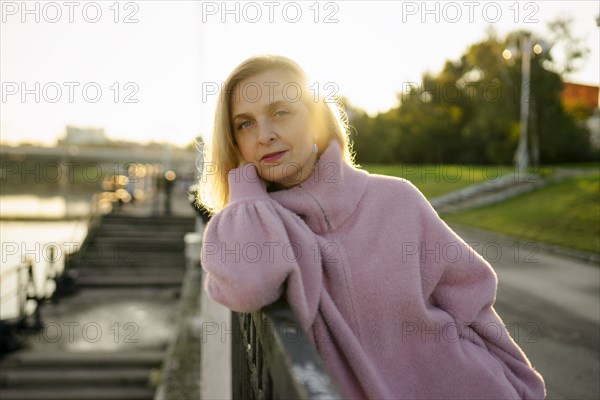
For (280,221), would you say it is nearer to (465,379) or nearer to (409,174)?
(465,379)

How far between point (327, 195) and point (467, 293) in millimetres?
553

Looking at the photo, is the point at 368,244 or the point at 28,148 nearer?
the point at 368,244

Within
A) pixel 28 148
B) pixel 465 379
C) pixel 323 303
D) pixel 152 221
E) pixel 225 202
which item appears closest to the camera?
pixel 323 303

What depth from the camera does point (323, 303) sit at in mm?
1611

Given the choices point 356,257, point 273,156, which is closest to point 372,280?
point 356,257

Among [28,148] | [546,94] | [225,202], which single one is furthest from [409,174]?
[28,148]

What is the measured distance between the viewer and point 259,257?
1.52 meters

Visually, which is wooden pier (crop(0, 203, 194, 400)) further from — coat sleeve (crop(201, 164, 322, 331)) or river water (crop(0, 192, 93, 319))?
coat sleeve (crop(201, 164, 322, 331))

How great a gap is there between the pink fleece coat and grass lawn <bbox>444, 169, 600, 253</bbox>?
34.7ft

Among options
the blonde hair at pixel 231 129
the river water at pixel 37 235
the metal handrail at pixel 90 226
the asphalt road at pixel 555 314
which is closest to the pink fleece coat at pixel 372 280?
the blonde hair at pixel 231 129

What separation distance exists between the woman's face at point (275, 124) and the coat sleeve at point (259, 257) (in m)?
0.13

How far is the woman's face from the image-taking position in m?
1.79

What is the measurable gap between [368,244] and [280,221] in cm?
32

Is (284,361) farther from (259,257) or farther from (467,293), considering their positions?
(467,293)
